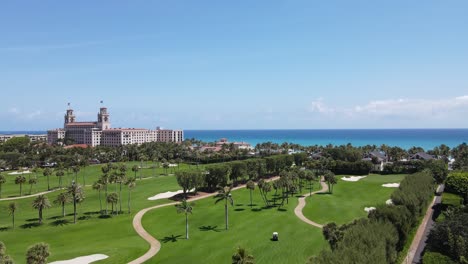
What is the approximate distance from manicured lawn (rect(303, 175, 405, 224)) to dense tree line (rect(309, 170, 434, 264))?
12.3m

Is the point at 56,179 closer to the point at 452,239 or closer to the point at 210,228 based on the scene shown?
the point at 210,228

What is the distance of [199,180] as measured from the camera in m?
84.1

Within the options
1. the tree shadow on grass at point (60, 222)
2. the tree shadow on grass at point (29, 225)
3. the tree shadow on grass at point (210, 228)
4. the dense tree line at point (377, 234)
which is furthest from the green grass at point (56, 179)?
the dense tree line at point (377, 234)

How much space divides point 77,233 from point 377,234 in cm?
4504

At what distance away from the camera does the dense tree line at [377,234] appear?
86.3ft

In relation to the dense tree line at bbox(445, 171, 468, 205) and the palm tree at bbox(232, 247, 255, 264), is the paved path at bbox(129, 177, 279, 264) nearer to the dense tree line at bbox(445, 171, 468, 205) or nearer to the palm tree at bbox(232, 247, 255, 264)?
the palm tree at bbox(232, 247, 255, 264)

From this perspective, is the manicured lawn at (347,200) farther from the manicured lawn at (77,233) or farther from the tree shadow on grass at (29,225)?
the tree shadow on grass at (29,225)

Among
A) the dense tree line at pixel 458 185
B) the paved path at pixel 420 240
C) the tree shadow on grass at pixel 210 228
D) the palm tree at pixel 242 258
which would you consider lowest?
the tree shadow on grass at pixel 210 228

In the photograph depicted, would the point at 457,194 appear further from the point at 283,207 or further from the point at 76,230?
the point at 76,230

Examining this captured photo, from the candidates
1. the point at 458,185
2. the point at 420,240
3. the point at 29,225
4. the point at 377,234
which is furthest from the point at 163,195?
the point at 377,234

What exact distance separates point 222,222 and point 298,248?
18.0m

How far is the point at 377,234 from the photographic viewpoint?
105 feet

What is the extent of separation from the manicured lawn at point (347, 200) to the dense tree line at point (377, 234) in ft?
40.5

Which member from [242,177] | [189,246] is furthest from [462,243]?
[242,177]
